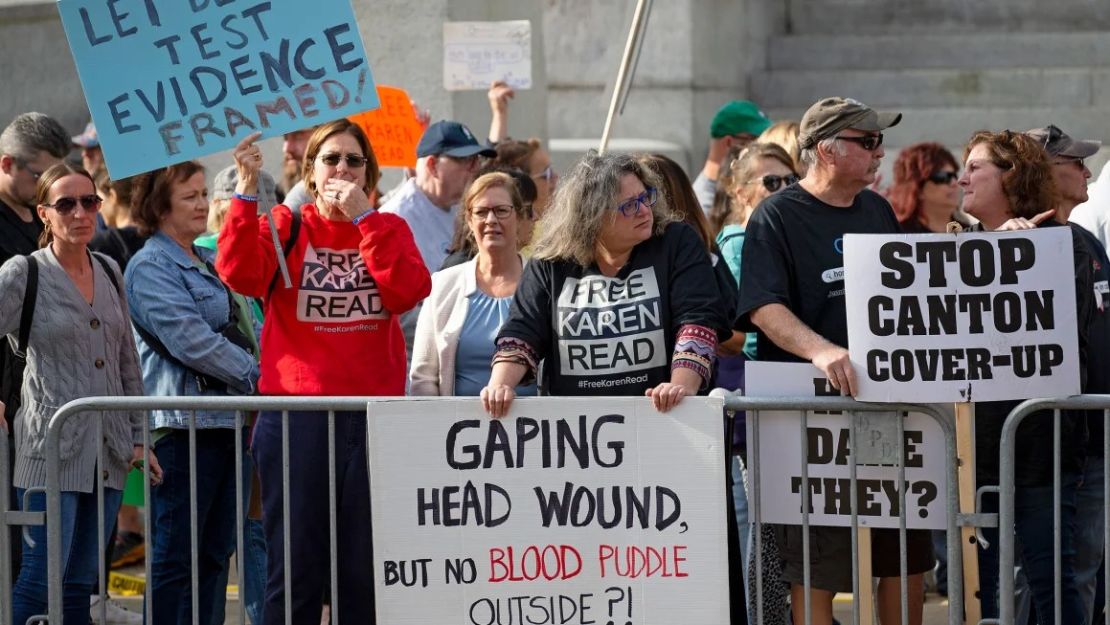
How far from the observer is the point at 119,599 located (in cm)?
840

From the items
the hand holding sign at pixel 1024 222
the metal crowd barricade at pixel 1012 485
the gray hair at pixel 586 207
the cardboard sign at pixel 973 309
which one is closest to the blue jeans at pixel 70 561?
the gray hair at pixel 586 207

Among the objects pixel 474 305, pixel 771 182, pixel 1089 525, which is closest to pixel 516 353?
pixel 474 305

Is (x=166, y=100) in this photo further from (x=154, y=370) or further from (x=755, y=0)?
(x=755, y=0)

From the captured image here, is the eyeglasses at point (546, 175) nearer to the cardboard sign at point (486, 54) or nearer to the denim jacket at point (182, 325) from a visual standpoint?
the cardboard sign at point (486, 54)

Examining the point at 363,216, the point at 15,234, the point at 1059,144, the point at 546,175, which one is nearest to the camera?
the point at 363,216

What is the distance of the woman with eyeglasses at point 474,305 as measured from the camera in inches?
247

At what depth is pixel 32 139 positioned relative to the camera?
738 cm

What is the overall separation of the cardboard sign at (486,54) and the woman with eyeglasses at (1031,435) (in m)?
4.88

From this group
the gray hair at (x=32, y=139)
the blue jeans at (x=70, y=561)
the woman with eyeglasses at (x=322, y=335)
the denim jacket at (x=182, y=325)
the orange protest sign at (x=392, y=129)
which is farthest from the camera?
the orange protest sign at (x=392, y=129)

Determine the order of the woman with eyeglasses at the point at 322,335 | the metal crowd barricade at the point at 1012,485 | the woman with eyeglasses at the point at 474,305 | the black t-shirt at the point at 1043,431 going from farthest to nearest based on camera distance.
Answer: the woman with eyeglasses at the point at 474,305
the woman with eyeglasses at the point at 322,335
the black t-shirt at the point at 1043,431
the metal crowd barricade at the point at 1012,485

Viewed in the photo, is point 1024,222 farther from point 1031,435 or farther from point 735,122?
point 735,122

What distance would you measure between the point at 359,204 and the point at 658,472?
1522 millimetres

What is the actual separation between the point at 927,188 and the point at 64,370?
4.89 m

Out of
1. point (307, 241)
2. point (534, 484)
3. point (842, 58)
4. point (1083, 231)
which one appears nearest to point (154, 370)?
point (307, 241)
